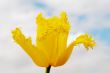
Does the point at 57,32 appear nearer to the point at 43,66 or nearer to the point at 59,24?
the point at 59,24

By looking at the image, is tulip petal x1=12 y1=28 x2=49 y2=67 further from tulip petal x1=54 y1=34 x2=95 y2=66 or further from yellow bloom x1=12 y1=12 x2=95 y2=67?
tulip petal x1=54 y1=34 x2=95 y2=66

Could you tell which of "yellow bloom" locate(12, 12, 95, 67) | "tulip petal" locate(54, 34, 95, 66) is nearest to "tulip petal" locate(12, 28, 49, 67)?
"yellow bloom" locate(12, 12, 95, 67)

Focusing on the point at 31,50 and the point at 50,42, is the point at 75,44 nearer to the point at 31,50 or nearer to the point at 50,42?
the point at 50,42

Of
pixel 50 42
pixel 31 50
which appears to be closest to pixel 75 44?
pixel 50 42

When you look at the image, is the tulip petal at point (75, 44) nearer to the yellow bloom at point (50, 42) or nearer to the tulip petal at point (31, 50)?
the yellow bloom at point (50, 42)

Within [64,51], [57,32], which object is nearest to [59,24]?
[57,32]

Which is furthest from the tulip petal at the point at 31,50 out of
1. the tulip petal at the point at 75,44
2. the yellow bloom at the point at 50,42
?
the tulip petal at the point at 75,44
